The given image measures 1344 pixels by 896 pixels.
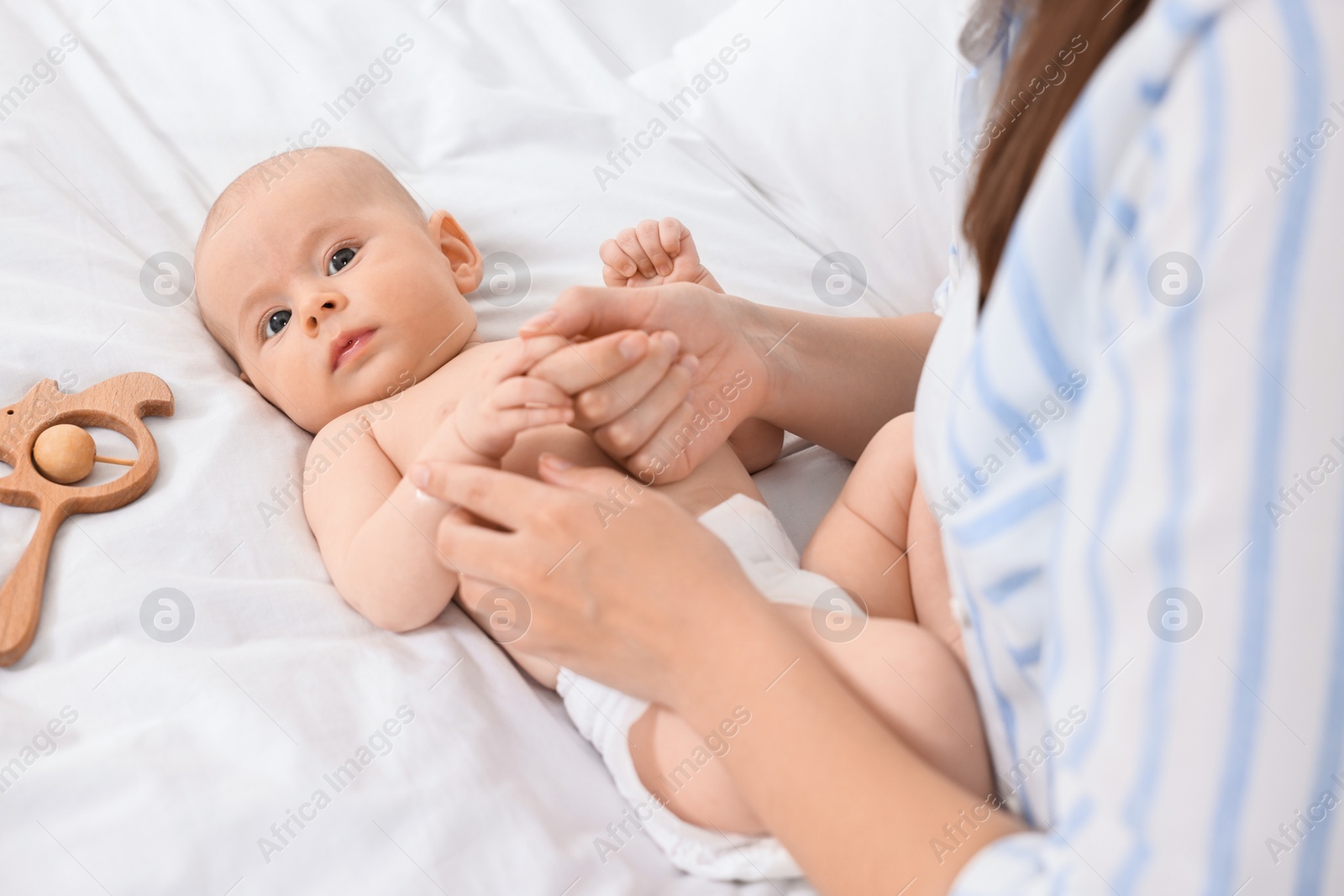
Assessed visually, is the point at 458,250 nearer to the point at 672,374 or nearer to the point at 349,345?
the point at 349,345

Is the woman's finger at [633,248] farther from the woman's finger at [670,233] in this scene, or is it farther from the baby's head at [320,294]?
the baby's head at [320,294]

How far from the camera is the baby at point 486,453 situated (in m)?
0.87

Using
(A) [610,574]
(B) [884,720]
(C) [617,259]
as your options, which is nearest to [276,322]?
(C) [617,259]

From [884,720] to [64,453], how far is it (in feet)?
2.75

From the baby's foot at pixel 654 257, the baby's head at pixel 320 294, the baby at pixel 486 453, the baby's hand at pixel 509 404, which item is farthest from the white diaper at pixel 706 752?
the baby's head at pixel 320 294

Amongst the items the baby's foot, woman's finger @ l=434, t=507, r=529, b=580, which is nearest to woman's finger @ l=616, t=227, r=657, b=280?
the baby's foot

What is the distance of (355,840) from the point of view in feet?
2.61

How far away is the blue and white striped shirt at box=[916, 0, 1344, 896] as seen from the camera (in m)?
0.51

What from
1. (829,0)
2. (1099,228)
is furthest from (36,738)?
(829,0)

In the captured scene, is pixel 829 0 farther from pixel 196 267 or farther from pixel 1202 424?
pixel 1202 424

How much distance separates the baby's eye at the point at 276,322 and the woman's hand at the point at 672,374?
0.45 metres

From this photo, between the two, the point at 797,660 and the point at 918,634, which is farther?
the point at 918,634

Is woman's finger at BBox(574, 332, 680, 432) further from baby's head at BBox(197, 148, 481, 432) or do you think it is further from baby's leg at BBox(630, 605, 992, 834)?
baby's head at BBox(197, 148, 481, 432)

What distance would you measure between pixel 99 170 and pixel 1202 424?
144 cm
